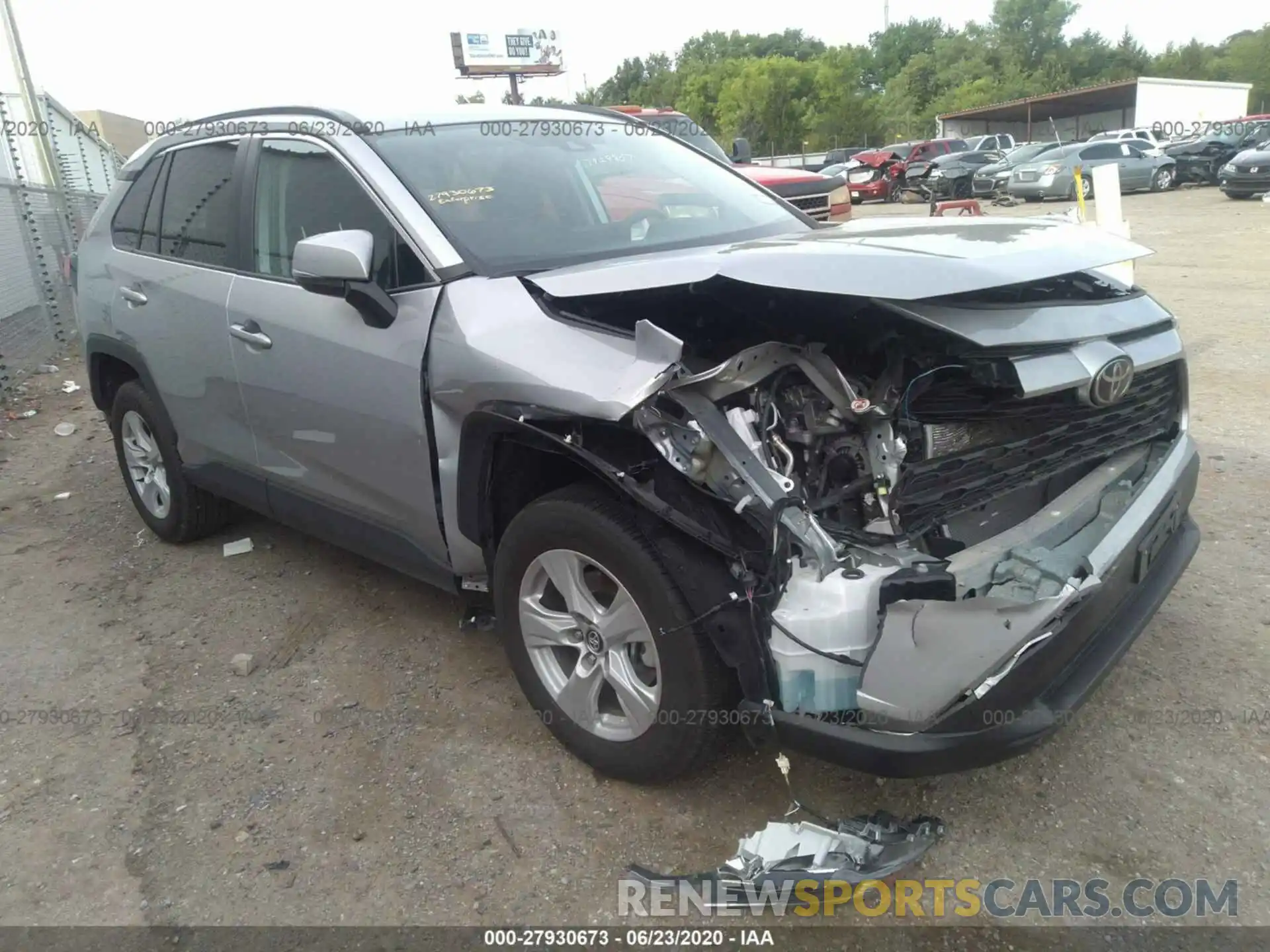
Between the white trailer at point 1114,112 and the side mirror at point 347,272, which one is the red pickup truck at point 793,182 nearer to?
the side mirror at point 347,272

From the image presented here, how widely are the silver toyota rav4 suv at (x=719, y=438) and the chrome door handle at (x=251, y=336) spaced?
24 millimetres

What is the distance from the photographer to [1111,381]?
2.51 metres

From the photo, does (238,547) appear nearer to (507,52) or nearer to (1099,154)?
(1099,154)

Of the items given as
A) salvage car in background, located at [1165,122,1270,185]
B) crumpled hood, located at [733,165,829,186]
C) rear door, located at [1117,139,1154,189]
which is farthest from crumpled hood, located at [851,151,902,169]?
crumpled hood, located at [733,165,829,186]

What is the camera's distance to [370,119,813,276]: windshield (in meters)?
3.08

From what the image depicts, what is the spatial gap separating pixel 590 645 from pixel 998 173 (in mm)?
24118

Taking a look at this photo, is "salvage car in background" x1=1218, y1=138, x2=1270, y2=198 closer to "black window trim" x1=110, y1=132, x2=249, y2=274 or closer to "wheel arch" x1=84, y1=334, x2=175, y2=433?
"black window trim" x1=110, y1=132, x2=249, y2=274

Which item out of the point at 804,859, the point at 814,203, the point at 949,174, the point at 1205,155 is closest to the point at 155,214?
the point at 804,859

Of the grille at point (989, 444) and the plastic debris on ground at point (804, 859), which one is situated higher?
the grille at point (989, 444)

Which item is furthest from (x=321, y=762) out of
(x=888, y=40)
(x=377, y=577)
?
(x=888, y=40)

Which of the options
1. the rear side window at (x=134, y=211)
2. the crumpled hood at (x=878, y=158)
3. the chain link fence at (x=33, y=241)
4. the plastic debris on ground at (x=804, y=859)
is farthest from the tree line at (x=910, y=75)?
the plastic debris on ground at (x=804, y=859)

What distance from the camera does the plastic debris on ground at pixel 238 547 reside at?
4.72 metres

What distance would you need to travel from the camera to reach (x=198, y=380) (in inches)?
156

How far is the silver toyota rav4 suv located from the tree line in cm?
5923
